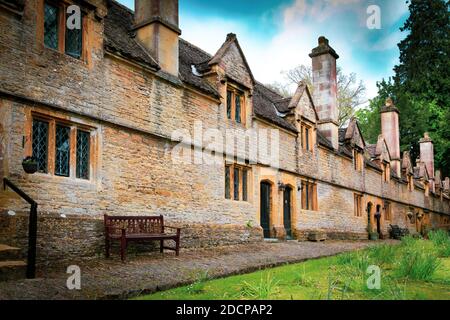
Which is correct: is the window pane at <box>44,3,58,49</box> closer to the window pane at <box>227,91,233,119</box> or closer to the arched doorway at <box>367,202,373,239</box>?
the window pane at <box>227,91,233,119</box>

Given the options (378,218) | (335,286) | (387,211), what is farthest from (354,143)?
(335,286)

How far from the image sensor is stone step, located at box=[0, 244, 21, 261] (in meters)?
7.14

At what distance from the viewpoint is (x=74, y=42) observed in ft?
32.9

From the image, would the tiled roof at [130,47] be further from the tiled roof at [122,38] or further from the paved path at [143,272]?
the paved path at [143,272]

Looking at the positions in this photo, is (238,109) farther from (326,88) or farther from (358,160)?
(358,160)

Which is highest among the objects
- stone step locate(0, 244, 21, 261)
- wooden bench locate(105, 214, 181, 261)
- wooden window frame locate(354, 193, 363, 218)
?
wooden window frame locate(354, 193, 363, 218)

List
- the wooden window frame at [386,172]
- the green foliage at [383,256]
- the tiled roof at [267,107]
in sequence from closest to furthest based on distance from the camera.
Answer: the green foliage at [383,256]
the tiled roof at [267,107]
the wooden window frame at [386,172]

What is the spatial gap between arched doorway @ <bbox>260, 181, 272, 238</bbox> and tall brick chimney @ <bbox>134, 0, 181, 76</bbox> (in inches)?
251

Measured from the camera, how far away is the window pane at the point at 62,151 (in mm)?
9258

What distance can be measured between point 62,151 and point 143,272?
356 centimetres

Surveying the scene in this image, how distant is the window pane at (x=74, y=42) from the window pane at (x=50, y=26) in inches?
12.4

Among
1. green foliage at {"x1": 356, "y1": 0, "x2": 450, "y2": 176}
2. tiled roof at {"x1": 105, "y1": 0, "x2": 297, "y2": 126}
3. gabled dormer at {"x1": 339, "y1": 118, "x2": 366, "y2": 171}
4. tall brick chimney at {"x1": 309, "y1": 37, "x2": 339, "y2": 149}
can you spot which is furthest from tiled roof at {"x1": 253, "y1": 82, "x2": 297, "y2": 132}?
green foliage at {"x1": 356, "y1": 0, "x2": 450, "y2": 176}

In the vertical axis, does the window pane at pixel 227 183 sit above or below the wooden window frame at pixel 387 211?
above

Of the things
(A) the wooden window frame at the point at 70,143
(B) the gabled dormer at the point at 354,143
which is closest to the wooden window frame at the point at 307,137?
(B) the gabled dormer at the point at 354,143
